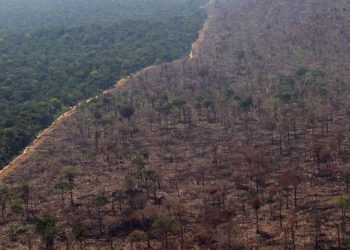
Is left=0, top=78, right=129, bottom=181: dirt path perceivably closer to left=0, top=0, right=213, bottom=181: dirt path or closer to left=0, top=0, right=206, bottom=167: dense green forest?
left=0, top=0, right=213, bottom=181: dirt path

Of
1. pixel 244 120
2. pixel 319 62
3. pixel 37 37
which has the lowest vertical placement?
pixel 244 120

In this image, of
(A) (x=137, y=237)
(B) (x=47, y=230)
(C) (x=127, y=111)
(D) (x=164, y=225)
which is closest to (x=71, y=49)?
(C) (x=127, y=111)

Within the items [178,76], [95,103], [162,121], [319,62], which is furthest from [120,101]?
[319,62]

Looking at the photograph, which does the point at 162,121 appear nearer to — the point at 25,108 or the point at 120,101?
the point at 120,101

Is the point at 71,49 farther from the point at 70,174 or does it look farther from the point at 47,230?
the point at 47,230

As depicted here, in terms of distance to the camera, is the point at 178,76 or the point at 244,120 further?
the point at 178,76
